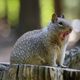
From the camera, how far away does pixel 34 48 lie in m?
5.00

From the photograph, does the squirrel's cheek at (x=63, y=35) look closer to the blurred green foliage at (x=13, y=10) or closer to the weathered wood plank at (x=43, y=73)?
the weathered wood plank at (x=43, y=73)

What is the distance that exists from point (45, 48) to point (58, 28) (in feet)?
0.76

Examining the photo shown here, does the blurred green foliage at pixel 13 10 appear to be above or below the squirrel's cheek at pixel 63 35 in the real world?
above

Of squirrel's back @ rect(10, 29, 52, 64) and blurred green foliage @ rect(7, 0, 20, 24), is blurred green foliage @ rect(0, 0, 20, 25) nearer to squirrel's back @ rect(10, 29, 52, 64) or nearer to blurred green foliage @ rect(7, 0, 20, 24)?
blurred green foliage @ rect(7, 0, 20, 24)

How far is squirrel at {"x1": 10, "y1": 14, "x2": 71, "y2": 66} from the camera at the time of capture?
493cm

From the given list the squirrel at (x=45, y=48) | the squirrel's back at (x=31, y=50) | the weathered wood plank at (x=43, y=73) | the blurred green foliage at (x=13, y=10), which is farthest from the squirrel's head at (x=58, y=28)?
the blurred green foliage at (x=13, y=10)

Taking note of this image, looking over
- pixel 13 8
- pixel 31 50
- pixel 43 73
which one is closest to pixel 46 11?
pixel 13 8

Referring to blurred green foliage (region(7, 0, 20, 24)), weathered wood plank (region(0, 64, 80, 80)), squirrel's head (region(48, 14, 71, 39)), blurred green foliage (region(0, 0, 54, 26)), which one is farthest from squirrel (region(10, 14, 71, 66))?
blurred green foliage (region(7, 0, 20, 24))

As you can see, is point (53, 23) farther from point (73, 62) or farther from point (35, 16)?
point (35, 16)

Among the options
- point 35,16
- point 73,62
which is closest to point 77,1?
point 35,16

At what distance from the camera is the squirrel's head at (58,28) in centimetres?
482

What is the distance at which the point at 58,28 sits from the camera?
4.91 meters

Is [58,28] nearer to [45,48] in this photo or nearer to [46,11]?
[45,48]

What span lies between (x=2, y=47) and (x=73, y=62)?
8.22ft
